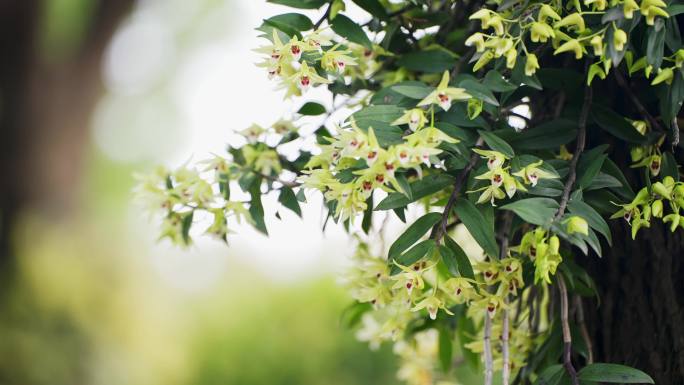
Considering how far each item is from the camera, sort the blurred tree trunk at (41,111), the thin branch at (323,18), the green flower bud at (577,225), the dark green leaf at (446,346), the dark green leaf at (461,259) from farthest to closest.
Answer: the blurred tree trunk at (41,111)
the dark green leaf at (446,346)
the thin branch at (323,18)
the dark green leaf at (461,259)
the green flower bud at (577,225)

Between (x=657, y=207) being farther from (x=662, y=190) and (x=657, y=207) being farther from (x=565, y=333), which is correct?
(x=565, y=333)

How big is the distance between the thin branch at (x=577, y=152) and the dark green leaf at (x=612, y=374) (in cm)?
16

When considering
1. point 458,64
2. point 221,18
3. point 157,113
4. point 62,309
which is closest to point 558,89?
point 458,64

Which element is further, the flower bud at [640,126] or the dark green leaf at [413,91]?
the flower bud at [640,126]

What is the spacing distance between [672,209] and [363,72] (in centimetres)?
37

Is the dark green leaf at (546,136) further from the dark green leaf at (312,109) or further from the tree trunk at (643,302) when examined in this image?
the dark green leaf at (312,109)

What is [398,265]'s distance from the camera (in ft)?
2.14

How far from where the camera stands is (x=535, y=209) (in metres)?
0.61

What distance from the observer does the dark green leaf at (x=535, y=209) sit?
596 millimetres

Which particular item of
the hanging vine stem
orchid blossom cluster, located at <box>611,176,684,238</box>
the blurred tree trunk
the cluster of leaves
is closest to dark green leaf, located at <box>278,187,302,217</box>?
the cluster of leaves

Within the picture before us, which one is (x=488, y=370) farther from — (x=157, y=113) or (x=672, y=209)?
(x=157, y=113)

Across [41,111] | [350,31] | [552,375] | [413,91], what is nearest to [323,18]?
[350,31]

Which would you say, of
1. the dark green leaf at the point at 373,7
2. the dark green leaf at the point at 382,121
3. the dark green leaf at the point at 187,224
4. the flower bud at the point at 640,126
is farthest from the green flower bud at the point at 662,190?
the dark green leaf at the point at 187,224

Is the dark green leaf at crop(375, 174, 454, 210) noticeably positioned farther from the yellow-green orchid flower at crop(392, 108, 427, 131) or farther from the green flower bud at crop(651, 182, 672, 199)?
the green flower bud at crop(651, 182, 672, 199)
